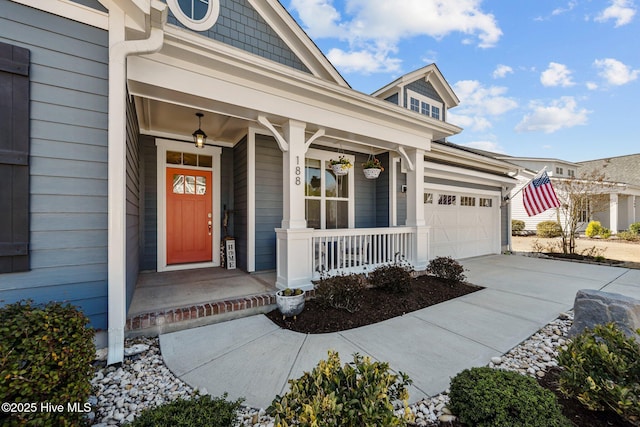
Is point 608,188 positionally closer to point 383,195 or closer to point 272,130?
point 383,195

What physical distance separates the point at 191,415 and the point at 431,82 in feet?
28.9

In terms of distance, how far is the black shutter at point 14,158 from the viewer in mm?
1980

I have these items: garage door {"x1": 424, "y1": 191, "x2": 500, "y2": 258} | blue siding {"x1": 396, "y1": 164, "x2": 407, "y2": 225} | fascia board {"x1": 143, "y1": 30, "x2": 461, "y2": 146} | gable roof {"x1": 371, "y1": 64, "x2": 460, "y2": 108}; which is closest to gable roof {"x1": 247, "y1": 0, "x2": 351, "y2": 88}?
fascia board {"x1": 143, "y1": 30, "x2": 461, "y2": 146}

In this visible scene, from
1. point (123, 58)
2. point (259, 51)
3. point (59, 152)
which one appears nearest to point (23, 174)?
point (59, 152)

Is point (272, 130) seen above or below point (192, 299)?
above

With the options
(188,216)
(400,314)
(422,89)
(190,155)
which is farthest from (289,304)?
(422,89)

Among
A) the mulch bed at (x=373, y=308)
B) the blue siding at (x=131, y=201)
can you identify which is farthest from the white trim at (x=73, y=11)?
the mulch bed at (x=373, y=308)

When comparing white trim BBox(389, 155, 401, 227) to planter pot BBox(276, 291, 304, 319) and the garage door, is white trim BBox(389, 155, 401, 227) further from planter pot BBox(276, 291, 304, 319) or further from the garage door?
planter pot BBox(276, 291, 304, 319)

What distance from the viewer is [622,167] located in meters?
21.8

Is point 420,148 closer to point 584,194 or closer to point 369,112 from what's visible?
point 369,112

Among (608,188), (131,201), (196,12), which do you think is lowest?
(131,201)

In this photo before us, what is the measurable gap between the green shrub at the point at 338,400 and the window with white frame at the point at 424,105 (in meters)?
7.30

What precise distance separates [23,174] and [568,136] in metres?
25.7

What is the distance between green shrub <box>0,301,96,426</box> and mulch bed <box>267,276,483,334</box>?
1.89 meters
